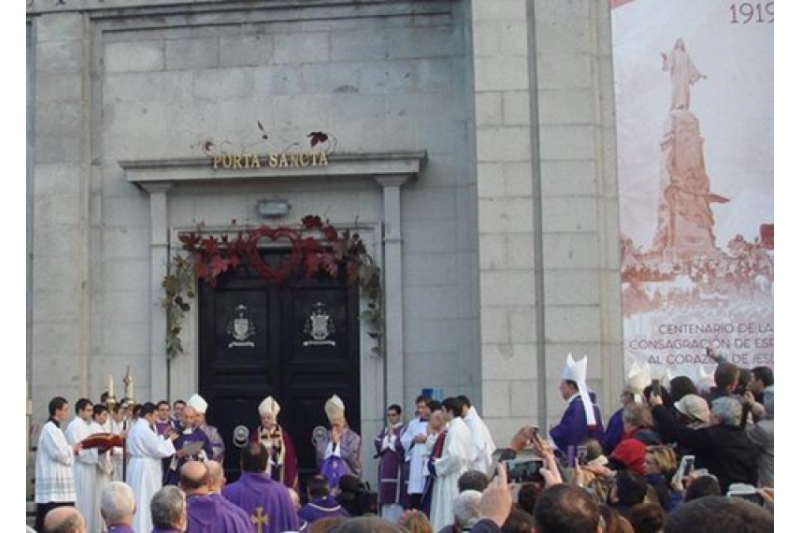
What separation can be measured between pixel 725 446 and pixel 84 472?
10.5 metres

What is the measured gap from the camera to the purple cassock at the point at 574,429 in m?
12.6

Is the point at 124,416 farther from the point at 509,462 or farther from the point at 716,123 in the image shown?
the point at 509,462

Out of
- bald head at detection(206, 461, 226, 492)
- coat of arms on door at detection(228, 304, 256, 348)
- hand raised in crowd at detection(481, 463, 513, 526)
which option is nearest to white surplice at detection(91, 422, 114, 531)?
coat of arms on door at detection(228, 304, 256, 348)

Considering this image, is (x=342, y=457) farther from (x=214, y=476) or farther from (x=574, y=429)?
(x=214, y=476)

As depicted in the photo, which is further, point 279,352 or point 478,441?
point 279,352

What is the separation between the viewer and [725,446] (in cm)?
973

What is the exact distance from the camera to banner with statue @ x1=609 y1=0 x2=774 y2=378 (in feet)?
55.7

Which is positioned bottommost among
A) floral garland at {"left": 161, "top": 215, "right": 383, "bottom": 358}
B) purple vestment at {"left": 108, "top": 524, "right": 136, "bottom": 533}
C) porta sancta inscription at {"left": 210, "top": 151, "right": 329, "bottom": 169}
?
purple vestment at {"left": 108, "top": 524, "right": 136, "bottom": 533}

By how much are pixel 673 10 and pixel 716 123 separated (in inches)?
65.4

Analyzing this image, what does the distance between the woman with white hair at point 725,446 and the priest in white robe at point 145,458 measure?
8.80m

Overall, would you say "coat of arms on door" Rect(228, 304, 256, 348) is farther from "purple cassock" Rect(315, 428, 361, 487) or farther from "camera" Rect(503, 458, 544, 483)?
"camera" Rect(503, 458, 544, 483)

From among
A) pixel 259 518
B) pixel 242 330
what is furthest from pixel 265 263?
pixel 259 518

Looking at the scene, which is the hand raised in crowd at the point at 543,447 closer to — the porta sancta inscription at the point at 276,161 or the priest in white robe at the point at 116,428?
the priest in white robe at the point at 116,428

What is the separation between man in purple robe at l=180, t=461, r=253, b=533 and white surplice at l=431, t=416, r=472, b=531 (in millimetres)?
6516
